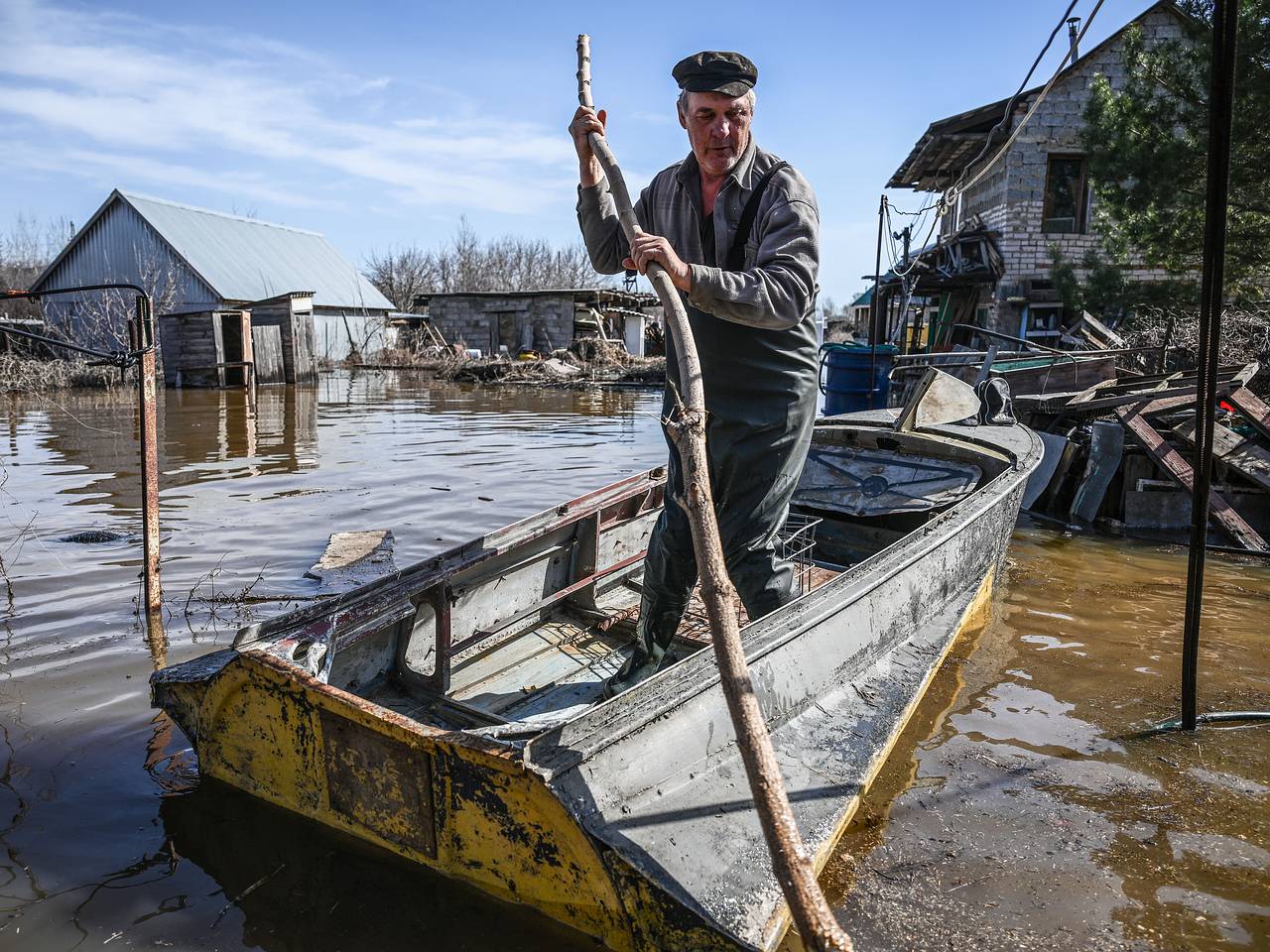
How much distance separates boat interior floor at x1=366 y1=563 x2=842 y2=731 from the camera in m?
3.43

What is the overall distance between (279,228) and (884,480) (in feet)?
106

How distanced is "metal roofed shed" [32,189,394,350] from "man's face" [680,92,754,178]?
23898mm

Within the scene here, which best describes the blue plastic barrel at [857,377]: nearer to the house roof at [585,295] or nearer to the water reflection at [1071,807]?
the water reflection at [1071,807]

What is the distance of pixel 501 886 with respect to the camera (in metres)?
2.34

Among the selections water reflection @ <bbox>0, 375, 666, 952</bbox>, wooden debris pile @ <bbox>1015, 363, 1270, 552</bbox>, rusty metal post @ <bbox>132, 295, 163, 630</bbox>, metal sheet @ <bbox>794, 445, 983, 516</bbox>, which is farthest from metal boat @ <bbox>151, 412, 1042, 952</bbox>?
wooden debris pile @ <bbox>1015, 363, 1270, 552</bbox>

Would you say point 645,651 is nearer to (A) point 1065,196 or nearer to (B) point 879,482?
(B) point 879,482

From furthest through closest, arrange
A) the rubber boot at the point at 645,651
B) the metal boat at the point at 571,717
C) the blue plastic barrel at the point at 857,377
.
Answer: the blue plastic barrel at the point at 857,377 → the rubber boot at the point at 645,651 → the metal boat at the point at 571,717

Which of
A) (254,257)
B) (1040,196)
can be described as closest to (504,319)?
(254,257)

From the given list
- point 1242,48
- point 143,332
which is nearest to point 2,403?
point 143,332

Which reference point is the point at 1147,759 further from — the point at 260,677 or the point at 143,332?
the point at 143,332

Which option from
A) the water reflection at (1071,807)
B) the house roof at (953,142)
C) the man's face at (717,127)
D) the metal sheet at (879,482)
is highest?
the house roof at (953,142)

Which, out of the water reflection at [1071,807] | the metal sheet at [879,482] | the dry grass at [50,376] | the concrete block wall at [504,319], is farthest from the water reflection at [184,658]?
the concrete block wall at [504,319]

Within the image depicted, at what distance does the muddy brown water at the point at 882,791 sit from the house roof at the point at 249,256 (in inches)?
857

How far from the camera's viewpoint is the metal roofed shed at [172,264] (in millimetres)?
25547
